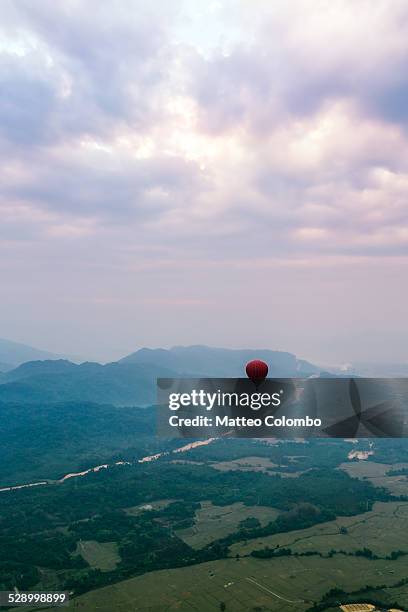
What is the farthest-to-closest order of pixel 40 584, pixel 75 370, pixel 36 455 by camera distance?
pixel 75 370 < pixel 36 455 < pixel 40 584

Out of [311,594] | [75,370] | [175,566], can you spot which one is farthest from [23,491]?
[75,370]

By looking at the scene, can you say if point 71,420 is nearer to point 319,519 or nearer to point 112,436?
point 112,436

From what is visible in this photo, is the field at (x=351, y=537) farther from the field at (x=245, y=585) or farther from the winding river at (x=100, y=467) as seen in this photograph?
the winding river at (x=100, y=467)

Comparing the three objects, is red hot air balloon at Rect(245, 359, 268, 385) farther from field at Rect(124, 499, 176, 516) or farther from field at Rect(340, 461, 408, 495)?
field at Rect(340, 461, 408, 495)

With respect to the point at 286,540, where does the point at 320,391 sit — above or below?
above

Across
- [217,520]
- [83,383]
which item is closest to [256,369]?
[217,520]

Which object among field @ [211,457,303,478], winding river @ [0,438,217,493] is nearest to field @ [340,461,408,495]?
field @ [211,457,303,478]
